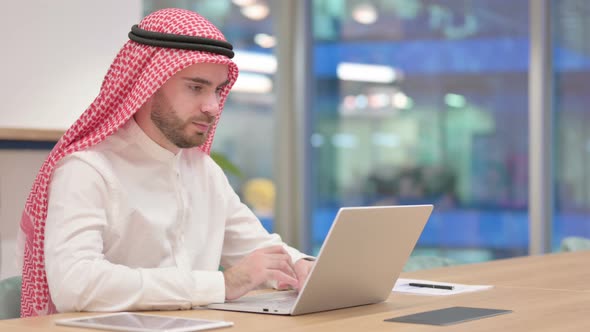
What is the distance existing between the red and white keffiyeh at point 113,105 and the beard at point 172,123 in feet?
0.24

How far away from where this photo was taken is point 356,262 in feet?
6.62

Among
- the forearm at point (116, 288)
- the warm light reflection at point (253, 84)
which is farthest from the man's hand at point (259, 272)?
the warm light reflection at point (253, 84)

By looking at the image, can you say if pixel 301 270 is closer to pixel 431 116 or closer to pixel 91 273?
pixel 91 273

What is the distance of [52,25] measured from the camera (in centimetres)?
424

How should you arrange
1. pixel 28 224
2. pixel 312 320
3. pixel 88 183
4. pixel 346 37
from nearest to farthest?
1. pixel 312 320
2. pixel 88 183
3. pixel 28 224
4. pixel 346 37

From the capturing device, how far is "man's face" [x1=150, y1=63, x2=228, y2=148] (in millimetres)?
2326

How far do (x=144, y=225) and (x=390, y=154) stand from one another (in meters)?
5.34

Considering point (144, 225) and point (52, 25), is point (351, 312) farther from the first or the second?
point (52, 25)

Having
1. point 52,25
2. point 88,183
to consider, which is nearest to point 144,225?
point 88,183

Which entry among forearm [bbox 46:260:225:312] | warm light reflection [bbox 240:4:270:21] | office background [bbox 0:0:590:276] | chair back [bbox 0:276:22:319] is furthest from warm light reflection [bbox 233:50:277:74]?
forearm [bbox 46:260:225:312]

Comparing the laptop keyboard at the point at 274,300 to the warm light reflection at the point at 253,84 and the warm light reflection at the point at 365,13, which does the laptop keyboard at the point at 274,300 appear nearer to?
the warm light reflection at the point at 253,84

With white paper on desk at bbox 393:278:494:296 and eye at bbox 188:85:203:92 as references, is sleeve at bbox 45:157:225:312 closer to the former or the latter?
eye at bbox 188:85:203:92

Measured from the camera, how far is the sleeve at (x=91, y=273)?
6.49ft

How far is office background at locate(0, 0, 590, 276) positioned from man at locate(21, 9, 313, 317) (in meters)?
4.81
